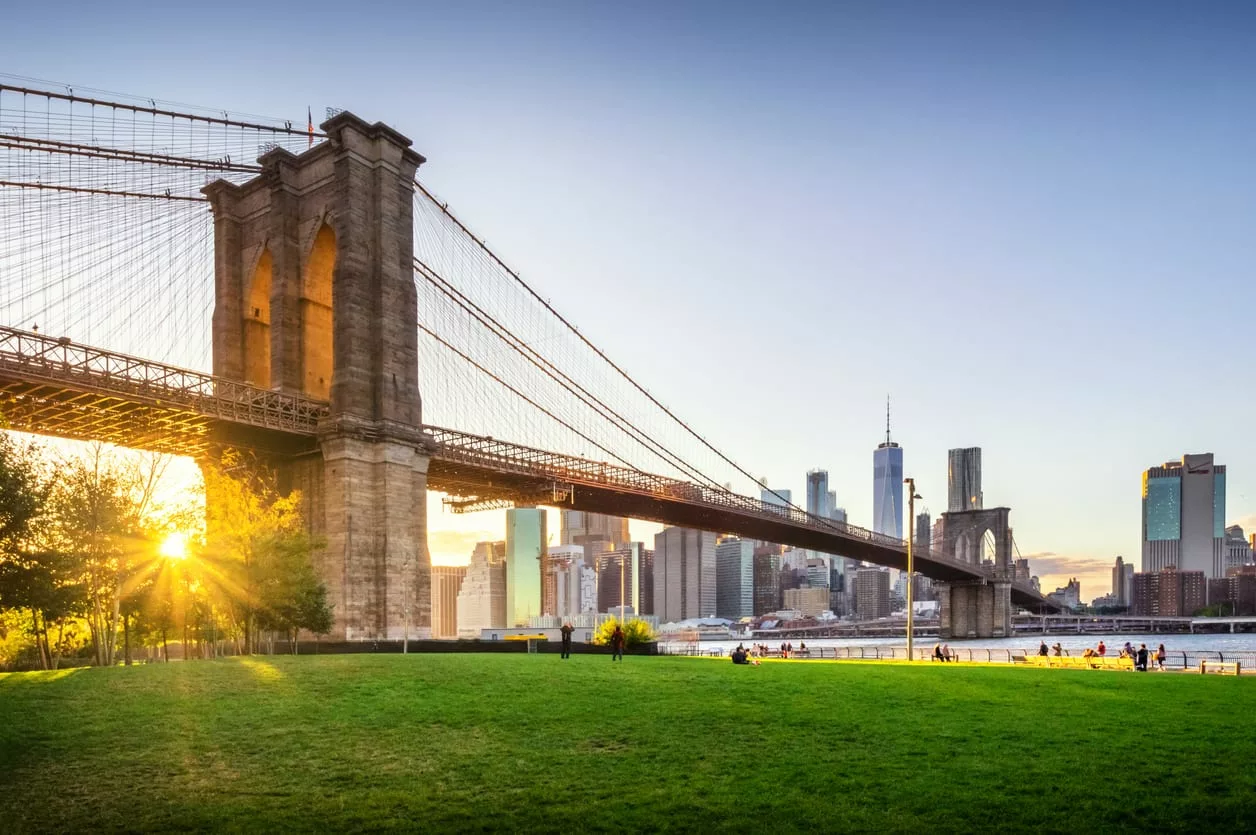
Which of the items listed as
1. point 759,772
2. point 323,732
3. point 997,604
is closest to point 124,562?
point 323,732

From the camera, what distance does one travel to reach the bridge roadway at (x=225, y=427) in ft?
105

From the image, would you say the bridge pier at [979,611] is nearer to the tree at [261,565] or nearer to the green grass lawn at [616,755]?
the tree at [261,565]

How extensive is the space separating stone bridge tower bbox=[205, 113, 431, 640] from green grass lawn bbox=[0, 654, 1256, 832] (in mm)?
19458

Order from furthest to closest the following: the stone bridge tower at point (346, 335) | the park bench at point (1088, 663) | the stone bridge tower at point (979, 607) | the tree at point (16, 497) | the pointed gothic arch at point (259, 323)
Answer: the stone bridge tower at point (979, 607)
the pointed gothic arch at point (259, 323)
the stone bridge tower at point (346, 335)
the park bench at point (1088, 663)
the tree at point (16, 497)

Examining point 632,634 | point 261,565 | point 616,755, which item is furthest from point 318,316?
point 616,755

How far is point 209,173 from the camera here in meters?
47.4

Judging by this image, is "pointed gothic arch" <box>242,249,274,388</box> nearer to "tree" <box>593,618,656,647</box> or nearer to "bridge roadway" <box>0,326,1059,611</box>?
"bridge roadway" <box>0,326,1059,611</box>

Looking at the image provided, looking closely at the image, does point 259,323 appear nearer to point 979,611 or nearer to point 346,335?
point 346,335

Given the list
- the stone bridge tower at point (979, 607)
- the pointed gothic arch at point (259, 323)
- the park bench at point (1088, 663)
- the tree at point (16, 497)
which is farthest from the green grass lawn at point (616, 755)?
the stone bridge tower at point (979, 607)

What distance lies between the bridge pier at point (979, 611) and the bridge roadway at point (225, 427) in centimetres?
6693

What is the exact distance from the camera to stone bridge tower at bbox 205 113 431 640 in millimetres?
39125

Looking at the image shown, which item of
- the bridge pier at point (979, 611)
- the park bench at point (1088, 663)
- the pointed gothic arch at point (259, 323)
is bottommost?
the bridge pier at point (979, 611)

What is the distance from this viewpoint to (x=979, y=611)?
120 metres

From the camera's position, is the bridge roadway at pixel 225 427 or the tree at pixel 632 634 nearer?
the bridge roadway at pixel 225 427
